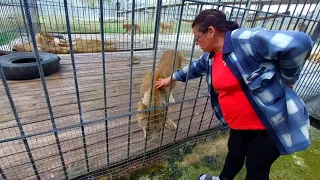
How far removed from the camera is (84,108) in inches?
127

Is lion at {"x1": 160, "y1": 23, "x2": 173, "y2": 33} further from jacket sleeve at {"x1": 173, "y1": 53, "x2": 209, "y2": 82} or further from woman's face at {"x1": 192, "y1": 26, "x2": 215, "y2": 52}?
woman's face at {"x1": 192, "y1": 26, "x2": 215, "y2": 52}

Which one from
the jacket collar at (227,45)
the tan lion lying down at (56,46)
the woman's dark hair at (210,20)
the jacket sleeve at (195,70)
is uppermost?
the woman's dark hair at (210,20)

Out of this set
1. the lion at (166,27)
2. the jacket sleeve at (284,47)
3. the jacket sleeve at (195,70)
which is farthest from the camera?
the lion at (166,27)

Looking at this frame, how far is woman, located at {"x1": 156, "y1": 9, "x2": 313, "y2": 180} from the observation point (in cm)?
125

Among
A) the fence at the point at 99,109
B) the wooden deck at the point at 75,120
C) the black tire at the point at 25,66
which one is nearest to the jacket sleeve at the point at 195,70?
the fence at the point at 99,109

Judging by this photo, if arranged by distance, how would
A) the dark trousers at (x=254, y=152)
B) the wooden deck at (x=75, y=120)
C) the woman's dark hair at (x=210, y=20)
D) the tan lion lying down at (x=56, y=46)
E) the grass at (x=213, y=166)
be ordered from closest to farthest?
the woman's dark hair at (x=210, y=20) → the dark trousers at (x=254, y=152) → the wooden deck at (x=75, y=120) → the grass at (x=213, y=166) → the tan lion lying down at (x=56, y=46)

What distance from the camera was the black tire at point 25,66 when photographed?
394 centimetres

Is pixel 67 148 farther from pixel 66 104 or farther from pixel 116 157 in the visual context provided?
pixel 66 104

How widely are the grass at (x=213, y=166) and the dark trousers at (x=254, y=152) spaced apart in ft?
1.88

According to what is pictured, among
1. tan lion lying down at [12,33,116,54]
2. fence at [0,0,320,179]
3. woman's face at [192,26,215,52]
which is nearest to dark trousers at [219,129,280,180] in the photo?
fence at [0,0,320,179]

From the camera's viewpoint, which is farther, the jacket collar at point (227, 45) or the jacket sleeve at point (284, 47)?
the jacket collar at point (227, 45)

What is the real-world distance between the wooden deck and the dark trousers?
0.94 meters

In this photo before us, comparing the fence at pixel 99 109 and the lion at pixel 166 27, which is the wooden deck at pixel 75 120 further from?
the lion at pixel 166 27

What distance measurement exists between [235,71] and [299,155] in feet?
8.21
